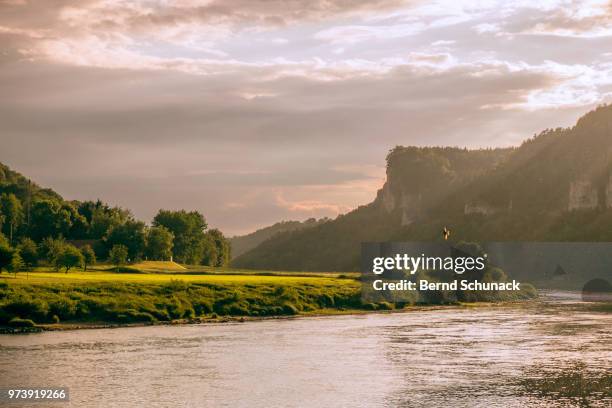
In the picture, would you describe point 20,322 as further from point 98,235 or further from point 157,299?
point 98,235

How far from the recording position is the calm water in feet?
121

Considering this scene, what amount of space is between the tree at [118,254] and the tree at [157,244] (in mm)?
12076

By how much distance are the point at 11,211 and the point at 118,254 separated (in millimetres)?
62187

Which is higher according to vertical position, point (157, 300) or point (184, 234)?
point (184, 234)

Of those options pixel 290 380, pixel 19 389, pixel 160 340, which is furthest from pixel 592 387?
pixel 160 340

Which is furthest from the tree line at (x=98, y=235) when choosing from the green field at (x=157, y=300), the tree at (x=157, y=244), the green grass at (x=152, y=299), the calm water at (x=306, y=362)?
the calm water at (x=306, y=362)

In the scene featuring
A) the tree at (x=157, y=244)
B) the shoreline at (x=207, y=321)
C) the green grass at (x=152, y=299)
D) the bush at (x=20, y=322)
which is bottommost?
the shoreline at (x=207, y=321)

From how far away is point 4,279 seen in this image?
79.2 meters

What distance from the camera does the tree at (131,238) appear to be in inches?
5276

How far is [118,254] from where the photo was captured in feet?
400

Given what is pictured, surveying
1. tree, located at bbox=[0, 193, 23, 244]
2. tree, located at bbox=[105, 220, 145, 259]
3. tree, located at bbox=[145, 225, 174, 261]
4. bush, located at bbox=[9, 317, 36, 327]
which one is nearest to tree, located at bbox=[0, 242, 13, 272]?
bush, located at bbox=[9, 317, 36, 327]

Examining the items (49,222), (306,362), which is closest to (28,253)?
(49,222)

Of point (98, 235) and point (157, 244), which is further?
point (98, 235)

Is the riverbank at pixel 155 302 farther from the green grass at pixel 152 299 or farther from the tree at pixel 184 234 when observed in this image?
the tree at pixel 184 234
